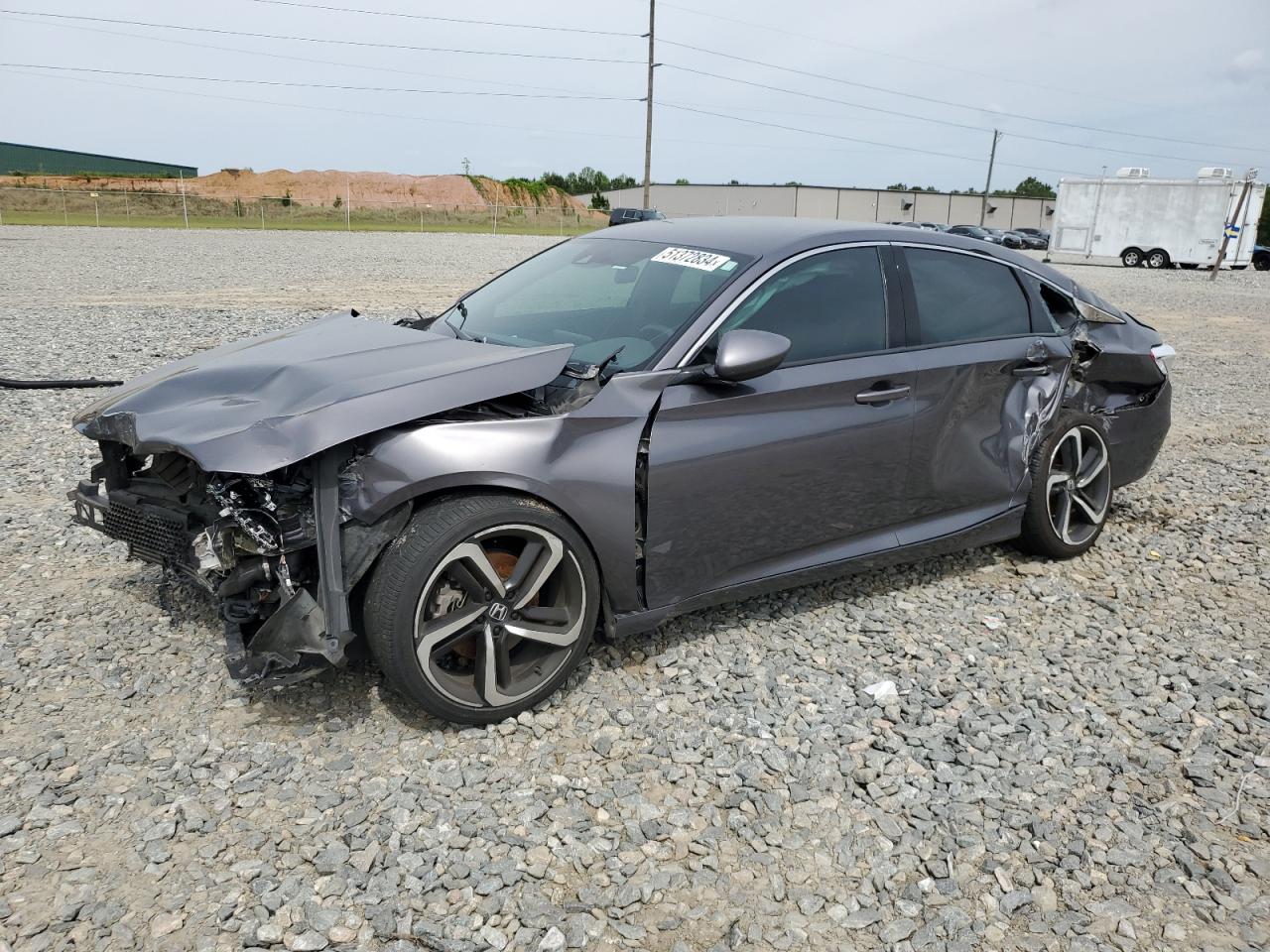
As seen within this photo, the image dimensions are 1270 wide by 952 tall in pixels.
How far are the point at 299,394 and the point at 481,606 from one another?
0.92 metres

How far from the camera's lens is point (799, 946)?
2387 mm

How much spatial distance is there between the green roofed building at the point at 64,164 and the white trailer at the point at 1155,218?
5593 centimetres

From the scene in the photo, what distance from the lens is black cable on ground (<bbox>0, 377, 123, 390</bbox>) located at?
766 centimetres

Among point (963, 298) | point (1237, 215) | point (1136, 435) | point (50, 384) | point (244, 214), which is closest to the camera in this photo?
point (963, 298)

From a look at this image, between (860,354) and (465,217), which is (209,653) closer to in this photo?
(860,354)

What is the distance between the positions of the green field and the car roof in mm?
40250

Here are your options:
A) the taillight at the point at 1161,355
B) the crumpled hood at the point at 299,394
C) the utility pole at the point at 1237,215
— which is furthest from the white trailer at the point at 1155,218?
the crumpled hood at the point at 299,394

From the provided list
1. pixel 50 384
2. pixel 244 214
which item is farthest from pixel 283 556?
pixel 244 214

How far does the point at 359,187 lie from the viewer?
69625mm

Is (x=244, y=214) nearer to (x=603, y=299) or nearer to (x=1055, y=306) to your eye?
(x=603, y=299)

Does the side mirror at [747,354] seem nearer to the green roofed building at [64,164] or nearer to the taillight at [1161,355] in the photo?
the taillight at [1161,355]

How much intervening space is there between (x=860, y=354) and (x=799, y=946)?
2318 mm

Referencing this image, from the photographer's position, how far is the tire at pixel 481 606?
2.93 metres

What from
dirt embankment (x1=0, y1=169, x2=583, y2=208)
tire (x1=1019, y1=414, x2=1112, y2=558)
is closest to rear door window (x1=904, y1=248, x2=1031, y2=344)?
tire (x1=1019, y1=414, x2=1112, y2=558)
